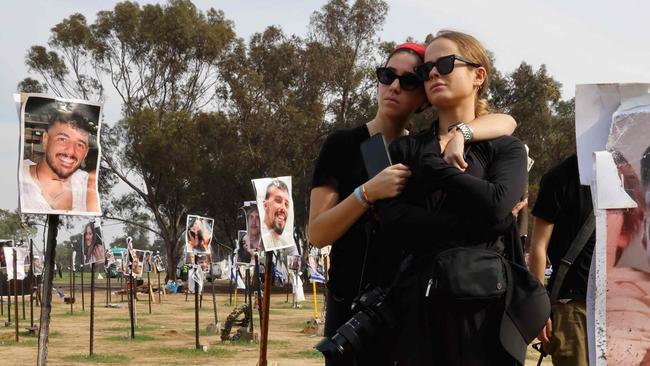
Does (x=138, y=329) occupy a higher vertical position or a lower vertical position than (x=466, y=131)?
lower

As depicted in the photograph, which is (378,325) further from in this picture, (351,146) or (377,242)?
(351,146)

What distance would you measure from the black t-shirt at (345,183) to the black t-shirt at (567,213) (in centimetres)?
126

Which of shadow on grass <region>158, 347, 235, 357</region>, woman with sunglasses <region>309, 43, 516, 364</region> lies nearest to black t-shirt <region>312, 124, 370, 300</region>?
woman with sunglasses <region>309, 43, 516, 364</region>

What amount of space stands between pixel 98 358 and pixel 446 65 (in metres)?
10.8

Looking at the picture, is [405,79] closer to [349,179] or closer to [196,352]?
[349,179]

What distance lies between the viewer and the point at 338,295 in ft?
9.18

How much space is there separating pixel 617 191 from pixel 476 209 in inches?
13.3

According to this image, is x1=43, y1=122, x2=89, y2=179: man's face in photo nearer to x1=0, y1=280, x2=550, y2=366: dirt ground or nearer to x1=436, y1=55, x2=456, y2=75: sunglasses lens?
x1=436, y1=55, x2=456, y2=75: sunglasses lens

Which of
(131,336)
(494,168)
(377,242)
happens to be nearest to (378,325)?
(377,242)

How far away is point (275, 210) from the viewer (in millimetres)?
10133

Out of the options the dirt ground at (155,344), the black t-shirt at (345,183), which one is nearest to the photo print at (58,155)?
the black t-shirt at (345,183)

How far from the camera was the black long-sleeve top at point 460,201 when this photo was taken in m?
2.18

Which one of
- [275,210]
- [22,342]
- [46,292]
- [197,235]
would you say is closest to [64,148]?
[46,292]

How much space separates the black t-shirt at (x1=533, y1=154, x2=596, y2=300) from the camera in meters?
3.67
